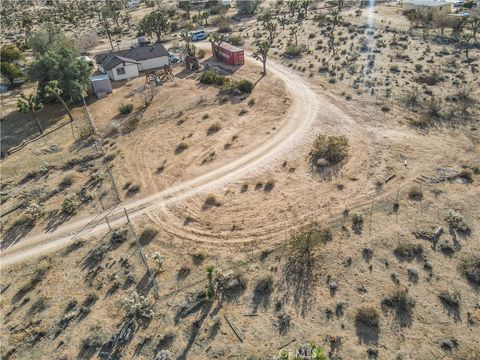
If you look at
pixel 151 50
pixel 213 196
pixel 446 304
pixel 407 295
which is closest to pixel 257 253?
pixel 213 196

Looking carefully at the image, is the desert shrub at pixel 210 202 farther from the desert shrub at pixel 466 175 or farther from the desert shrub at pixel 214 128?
the desert shrub at pixel 466 175

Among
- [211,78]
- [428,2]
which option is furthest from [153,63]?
[428,2]

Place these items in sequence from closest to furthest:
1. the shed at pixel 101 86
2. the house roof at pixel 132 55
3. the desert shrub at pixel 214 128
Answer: the desert shrub at pixel 214 128
the shed at pixel 101 86
the house roof at pixel 132 55

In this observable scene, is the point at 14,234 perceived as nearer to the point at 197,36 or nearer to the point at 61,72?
the point at 61,72

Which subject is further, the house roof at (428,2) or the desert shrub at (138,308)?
the house roof at (428,2)

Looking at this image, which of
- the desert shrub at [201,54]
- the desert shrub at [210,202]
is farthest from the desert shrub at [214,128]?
the desert shrub at [201,54]

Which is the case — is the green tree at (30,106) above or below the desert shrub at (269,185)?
above
